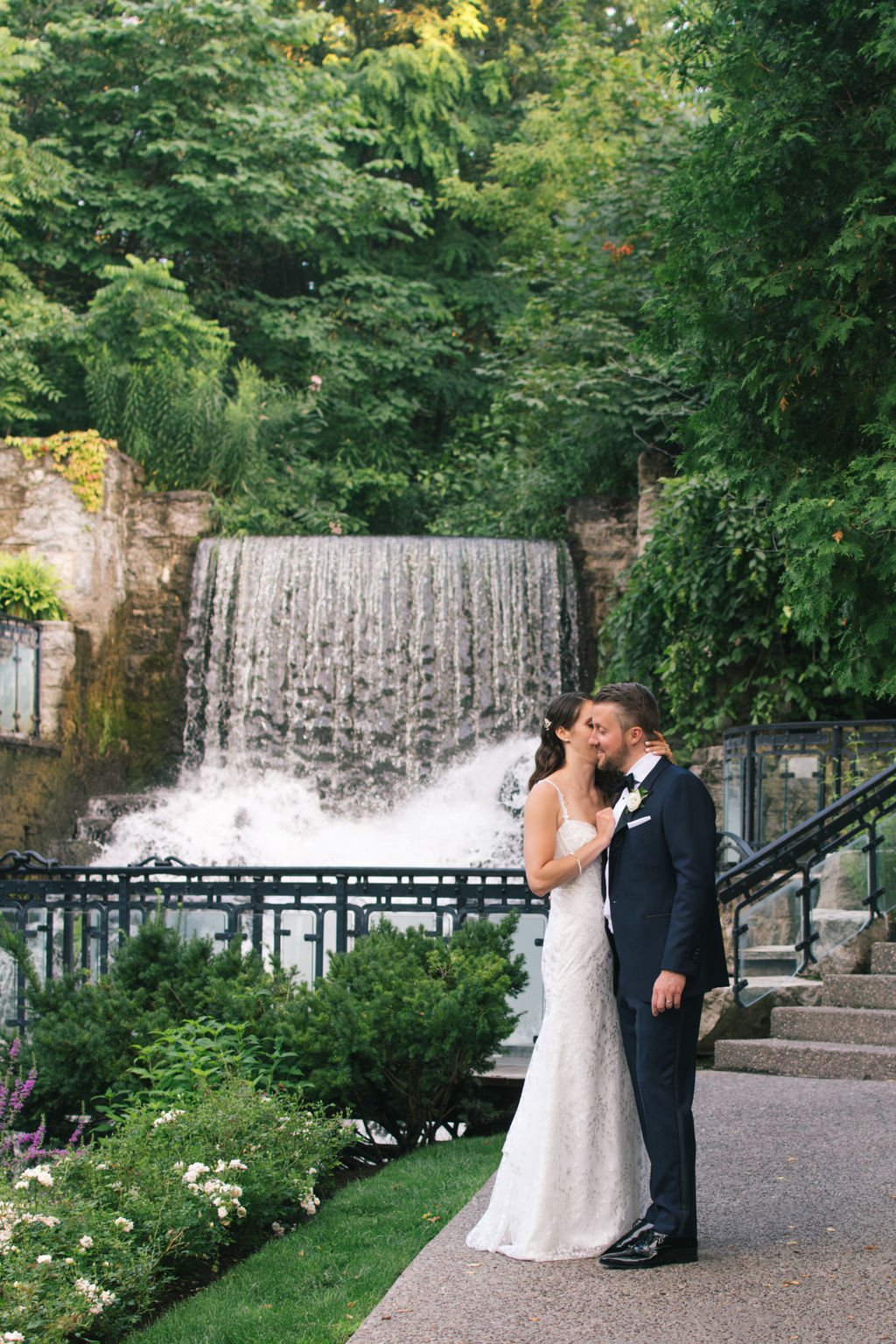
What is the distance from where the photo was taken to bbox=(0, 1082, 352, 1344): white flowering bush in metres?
4.19

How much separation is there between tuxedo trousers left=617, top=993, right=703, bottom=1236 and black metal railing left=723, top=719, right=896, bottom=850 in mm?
7584

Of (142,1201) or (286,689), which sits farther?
(286,689)

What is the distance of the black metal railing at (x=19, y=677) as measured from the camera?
50.1 feet

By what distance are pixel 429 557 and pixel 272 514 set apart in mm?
3063

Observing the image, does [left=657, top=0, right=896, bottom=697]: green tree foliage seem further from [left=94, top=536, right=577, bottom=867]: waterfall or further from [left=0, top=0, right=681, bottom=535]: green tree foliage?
[left=0, top=0, right=681, bottom=535]: green tree foliage

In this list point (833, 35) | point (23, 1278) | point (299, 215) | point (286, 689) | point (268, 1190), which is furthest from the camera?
point (299, 215)

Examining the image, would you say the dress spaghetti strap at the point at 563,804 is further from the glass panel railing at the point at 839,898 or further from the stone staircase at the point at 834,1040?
A: the glass panel railing at the point at 839,898

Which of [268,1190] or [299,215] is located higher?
[299,215]

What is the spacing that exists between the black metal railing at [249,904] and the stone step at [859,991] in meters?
2.08

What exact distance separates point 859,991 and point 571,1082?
4.66m

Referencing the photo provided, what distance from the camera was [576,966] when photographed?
4738 mm

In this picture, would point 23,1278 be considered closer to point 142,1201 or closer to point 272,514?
point 142,1201

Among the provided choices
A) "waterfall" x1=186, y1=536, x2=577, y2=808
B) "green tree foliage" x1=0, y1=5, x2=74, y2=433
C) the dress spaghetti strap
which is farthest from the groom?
"green tree foliage" x1=0, y1=5, x2=74, y2=433

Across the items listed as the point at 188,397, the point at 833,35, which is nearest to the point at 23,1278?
the point at 833,35
